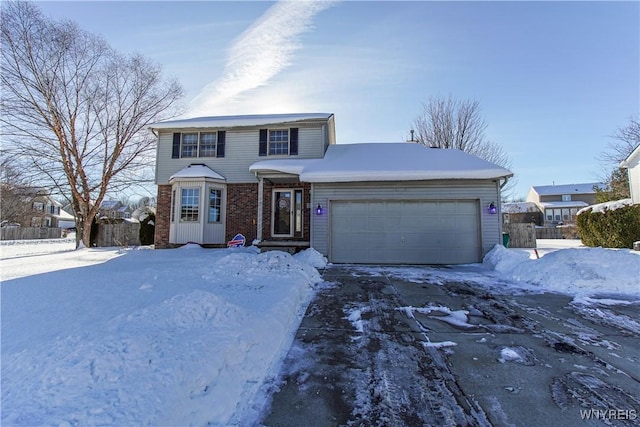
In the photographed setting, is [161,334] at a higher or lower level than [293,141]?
lower

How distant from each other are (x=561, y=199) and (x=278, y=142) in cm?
4769

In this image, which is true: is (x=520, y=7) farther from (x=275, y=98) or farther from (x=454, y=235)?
(x=275, y=98)

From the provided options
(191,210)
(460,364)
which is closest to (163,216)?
(191,210)

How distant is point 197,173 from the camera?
12062 millimetres

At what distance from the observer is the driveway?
2.24 metres

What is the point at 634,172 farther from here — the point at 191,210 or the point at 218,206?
the point at 191,210

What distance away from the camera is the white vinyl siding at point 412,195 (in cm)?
970

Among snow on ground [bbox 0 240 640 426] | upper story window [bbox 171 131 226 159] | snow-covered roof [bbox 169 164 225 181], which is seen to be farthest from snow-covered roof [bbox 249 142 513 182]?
snow on ground [bbox 0 240 640 426]

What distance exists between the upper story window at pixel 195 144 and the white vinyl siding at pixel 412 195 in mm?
5870

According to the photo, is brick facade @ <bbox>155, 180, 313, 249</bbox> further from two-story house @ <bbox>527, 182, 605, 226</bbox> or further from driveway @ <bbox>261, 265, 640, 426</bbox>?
two-story house @ <bbox>527, 182, 605, 226</bbox>

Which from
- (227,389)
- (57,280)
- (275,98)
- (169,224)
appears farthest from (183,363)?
(275,98)

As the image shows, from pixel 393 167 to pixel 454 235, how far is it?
10.1ft

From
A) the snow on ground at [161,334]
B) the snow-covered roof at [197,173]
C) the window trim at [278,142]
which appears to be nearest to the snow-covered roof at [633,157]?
the snow on ground at [161,334]

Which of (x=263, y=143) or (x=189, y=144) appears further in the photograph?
(x=189, y=144)
